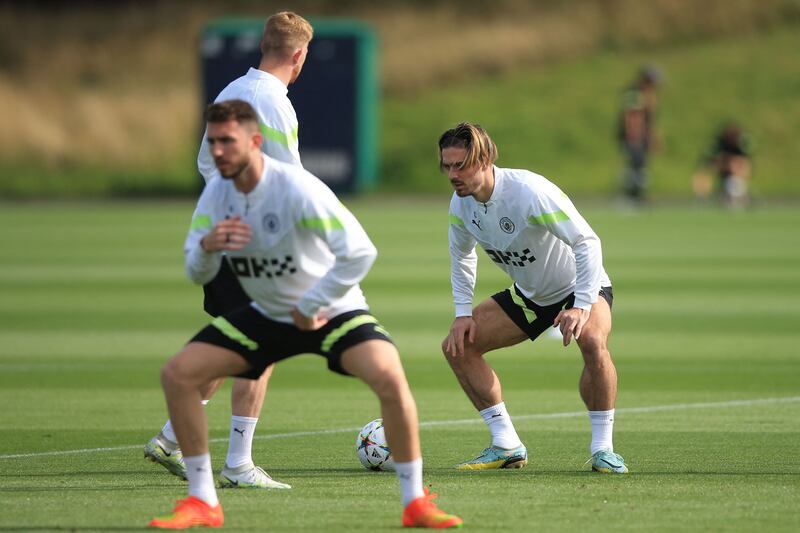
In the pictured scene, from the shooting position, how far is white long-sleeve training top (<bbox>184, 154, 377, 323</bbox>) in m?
6.58

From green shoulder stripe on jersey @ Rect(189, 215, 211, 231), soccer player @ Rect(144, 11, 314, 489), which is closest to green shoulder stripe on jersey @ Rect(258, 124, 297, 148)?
soccer player @ Rect(144, 11, 314, 489)

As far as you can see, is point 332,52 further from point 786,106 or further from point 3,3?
point 3,3

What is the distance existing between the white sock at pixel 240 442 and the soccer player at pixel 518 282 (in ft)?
4.02

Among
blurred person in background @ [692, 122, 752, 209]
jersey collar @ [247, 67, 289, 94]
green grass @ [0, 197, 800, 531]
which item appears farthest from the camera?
blurred person in background @ [692, 122, 752, 209]

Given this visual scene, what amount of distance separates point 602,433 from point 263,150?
7.71 feet

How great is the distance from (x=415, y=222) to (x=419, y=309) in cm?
1316

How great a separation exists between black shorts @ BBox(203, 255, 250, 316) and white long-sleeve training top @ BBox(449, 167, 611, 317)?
136 cm

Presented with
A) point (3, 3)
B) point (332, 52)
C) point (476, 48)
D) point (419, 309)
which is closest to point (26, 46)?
point (3, 3)

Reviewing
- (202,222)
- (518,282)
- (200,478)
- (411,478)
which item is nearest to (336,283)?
(202,222)

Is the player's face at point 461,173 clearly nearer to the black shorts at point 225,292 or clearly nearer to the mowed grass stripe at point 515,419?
the black shorts at point 225,292

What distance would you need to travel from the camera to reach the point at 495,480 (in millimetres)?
7930

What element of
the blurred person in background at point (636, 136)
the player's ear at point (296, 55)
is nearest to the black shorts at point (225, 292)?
the player's ear at point (296, 55)

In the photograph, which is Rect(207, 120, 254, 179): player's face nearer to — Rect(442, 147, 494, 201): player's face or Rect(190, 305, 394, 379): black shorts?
Rect(190, 305, 394, 379): black shorts

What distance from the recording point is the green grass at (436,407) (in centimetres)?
712
